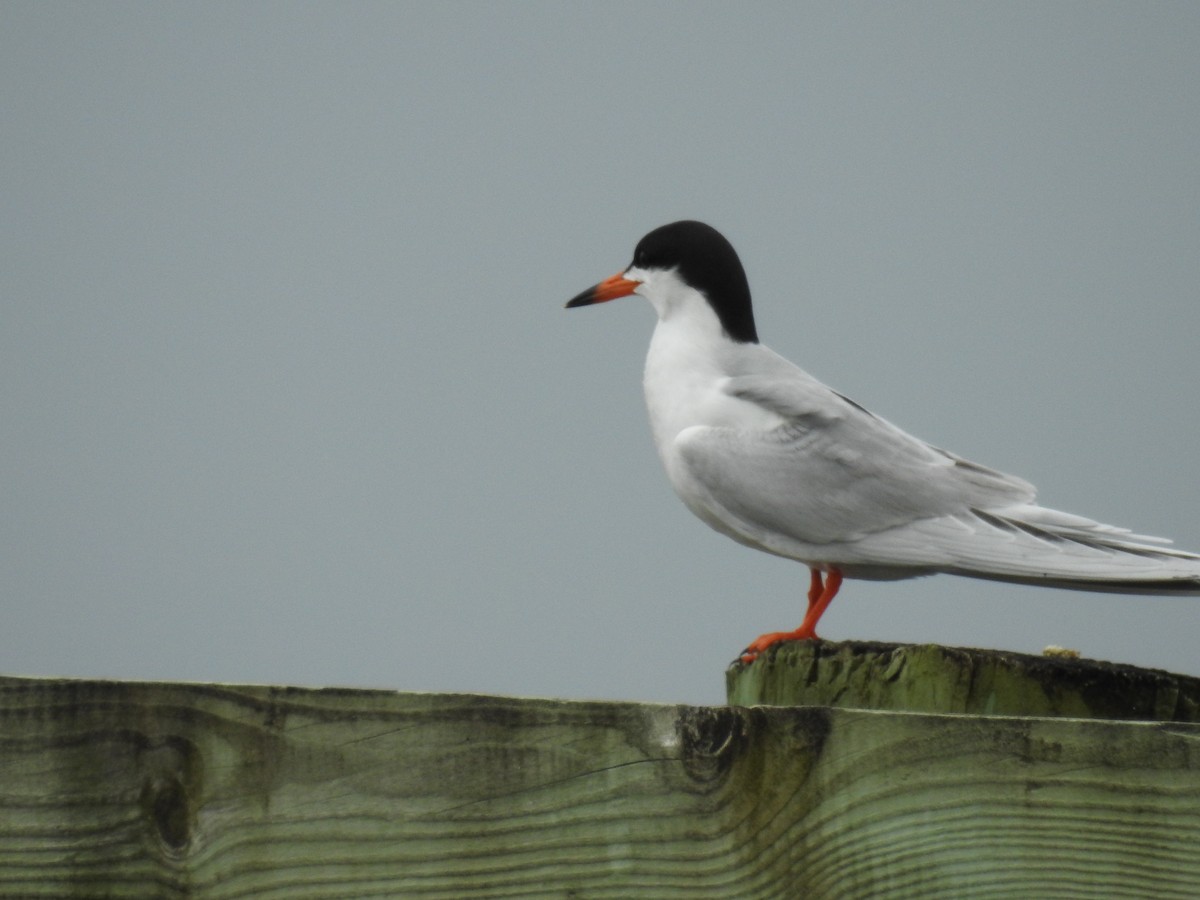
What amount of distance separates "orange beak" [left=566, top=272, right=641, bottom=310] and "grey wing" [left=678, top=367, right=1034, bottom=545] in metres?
0.86

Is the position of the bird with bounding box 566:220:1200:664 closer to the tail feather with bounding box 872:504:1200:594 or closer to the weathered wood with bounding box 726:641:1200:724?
the tail feather with bounding box 872:504:1200:594

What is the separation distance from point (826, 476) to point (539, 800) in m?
3.00

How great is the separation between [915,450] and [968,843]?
305cm

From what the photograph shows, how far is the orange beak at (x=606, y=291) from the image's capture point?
211 inches

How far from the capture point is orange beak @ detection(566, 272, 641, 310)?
5363 millimetres

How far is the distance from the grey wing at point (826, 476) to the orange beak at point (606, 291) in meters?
0.86

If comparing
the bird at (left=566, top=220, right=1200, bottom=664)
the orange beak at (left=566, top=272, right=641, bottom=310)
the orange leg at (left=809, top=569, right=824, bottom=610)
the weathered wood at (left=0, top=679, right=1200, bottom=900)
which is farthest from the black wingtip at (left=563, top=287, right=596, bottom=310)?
the weathered wood at (left=0, top=679, right=1200, bottom=900)

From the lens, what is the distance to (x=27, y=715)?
65.2 inches

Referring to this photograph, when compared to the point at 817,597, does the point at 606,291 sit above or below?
above

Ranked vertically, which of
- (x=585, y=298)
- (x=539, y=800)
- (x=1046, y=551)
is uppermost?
(x=585, y=298)

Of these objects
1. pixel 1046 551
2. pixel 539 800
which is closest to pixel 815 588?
pixel 1046 551

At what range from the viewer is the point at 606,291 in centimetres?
539

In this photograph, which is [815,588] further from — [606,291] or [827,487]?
[606,291]

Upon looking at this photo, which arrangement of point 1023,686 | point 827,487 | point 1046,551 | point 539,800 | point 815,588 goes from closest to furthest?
point 539,800 → point 1023,686 → point 1046,551 → point 827,487 → point 815,588
